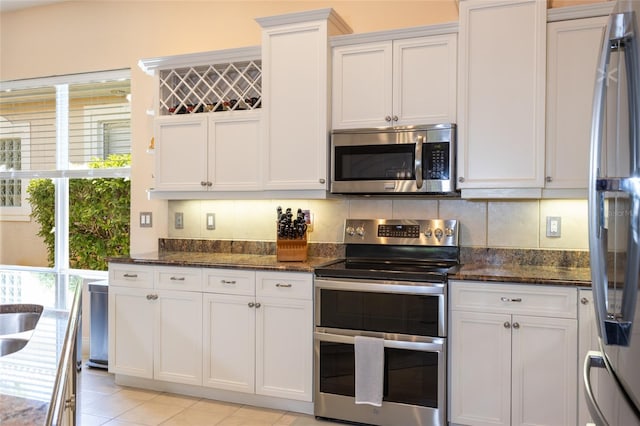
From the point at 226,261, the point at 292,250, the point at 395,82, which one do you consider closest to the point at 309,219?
the point at 292,250

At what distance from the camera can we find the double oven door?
2666mm

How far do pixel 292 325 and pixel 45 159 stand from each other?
3075mm

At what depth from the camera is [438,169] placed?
295 cm

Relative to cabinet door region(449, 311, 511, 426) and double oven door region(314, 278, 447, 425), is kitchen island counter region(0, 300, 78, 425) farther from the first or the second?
cabinet door region(449, 311, 511, 426)

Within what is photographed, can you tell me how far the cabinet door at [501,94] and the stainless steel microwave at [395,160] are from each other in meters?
0.10

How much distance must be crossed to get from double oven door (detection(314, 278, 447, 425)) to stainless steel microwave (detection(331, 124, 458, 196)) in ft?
2.02

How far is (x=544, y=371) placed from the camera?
8.26 feet

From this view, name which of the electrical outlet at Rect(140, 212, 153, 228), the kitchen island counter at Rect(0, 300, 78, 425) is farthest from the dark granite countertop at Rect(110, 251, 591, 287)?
the kitchen island counter at Rect(0, 300, 78, 425)

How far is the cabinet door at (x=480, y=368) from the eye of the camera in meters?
2.59

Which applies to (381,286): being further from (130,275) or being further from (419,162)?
(130,275)

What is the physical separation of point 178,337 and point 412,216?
1.72 meters

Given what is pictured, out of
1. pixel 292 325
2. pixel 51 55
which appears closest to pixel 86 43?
pixel 51 55

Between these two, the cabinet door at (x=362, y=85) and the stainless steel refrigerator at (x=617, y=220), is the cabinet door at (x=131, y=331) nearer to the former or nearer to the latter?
the cabinet door at (x=362, y=85)

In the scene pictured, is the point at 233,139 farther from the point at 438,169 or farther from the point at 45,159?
the point at 45,159
